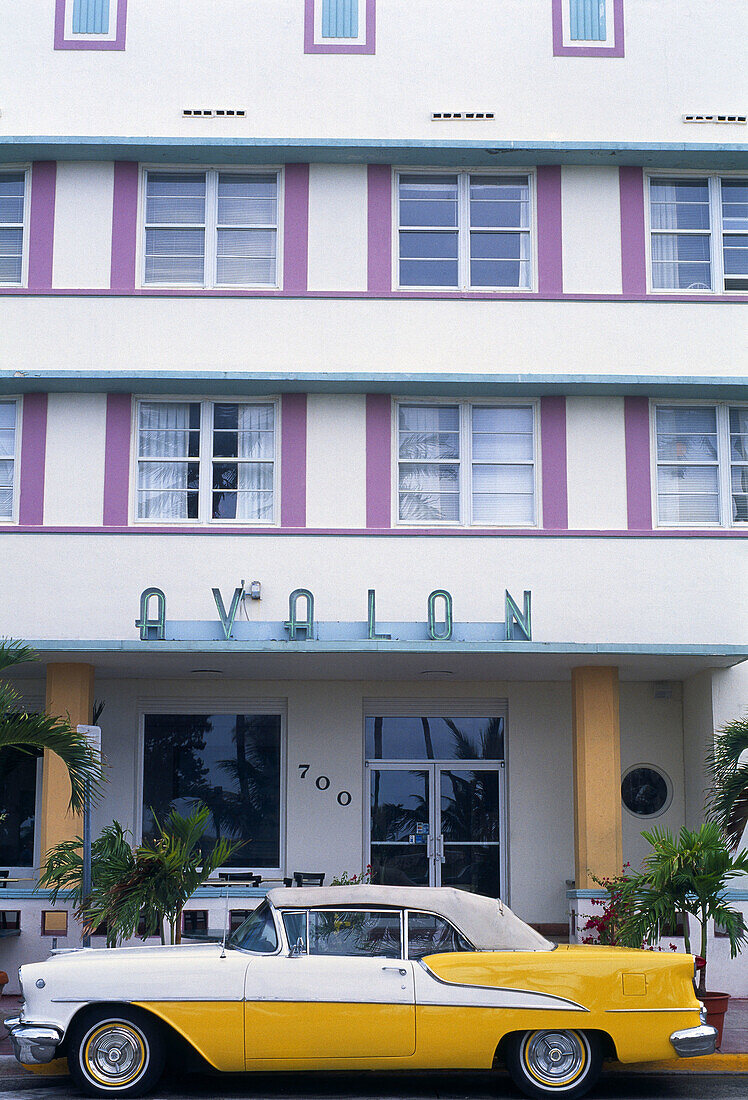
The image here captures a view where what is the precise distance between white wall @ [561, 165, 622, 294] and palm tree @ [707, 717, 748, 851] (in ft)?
19.2

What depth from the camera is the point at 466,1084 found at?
451 inches

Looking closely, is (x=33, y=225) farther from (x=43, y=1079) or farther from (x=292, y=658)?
(x=43, y=1079)

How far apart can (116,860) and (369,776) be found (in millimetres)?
6187

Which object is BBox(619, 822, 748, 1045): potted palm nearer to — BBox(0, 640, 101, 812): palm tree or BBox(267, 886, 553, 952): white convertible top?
BBox(267, 886, 553, 952): white convertible top

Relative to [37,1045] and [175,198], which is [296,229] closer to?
[175,198]

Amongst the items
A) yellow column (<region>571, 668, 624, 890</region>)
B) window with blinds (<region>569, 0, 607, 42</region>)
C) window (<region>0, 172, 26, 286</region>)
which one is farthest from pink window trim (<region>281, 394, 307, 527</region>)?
window with blinds (<region>569, 0, 607, 42</region>)

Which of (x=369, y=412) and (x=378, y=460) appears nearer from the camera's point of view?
(x=378, y=460)

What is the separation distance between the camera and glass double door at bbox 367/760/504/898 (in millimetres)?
18562

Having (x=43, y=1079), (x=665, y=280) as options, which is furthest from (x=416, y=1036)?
Answer: (x=665, y=280)

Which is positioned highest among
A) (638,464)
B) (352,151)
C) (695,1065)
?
(352,151)

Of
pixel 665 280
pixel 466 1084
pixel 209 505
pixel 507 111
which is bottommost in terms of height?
pixel 466 1084

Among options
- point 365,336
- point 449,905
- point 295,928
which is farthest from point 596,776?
point 295,928

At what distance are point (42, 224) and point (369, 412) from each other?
4.81m

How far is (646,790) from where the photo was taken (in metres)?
18.7
